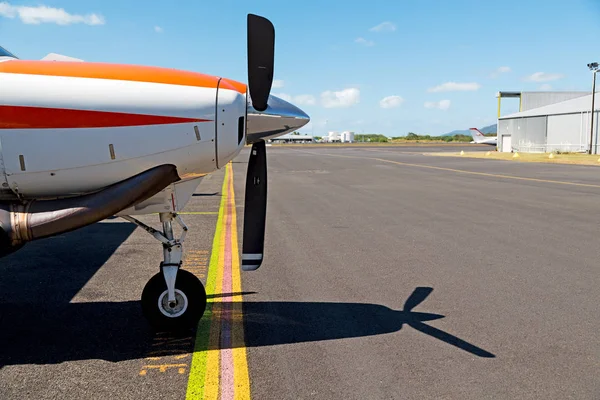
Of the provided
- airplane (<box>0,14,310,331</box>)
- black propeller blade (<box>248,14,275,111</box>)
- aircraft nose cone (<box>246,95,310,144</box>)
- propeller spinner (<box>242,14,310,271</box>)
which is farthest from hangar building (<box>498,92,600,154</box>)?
airplane (<box>0,14,310,331</box>)

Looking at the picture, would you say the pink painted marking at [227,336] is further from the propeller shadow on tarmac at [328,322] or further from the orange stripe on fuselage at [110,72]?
the orange stripe on fuselage at [110,72]

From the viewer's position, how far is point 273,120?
178 inches

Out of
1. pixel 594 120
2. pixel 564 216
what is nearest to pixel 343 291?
Answer: pixel 564 216

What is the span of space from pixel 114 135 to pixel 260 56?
131cm

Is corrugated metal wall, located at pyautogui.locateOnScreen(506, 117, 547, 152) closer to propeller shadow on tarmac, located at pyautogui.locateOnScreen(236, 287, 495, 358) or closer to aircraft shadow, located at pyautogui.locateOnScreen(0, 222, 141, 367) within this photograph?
aircraft shadow, located at pyautogui.locateOnScreen(0, 222, 141, 367)

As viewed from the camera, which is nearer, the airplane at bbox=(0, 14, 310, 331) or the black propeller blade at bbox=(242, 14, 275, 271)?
the airplane at bbox=(0, 14, 310, 331)

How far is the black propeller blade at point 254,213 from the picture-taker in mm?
4750

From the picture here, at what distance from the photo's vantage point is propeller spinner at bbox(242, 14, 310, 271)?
4172 mm

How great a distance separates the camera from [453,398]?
337cm

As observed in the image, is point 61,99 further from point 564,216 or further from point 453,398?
point 564,216

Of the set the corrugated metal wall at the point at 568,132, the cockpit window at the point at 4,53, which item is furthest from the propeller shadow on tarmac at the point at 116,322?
the corrugated metal wall at the point at 568,132

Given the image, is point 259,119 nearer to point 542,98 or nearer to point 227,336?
point 227,336

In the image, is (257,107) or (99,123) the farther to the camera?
(257,107)

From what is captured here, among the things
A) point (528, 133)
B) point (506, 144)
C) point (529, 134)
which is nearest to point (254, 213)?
point (529, 134)
